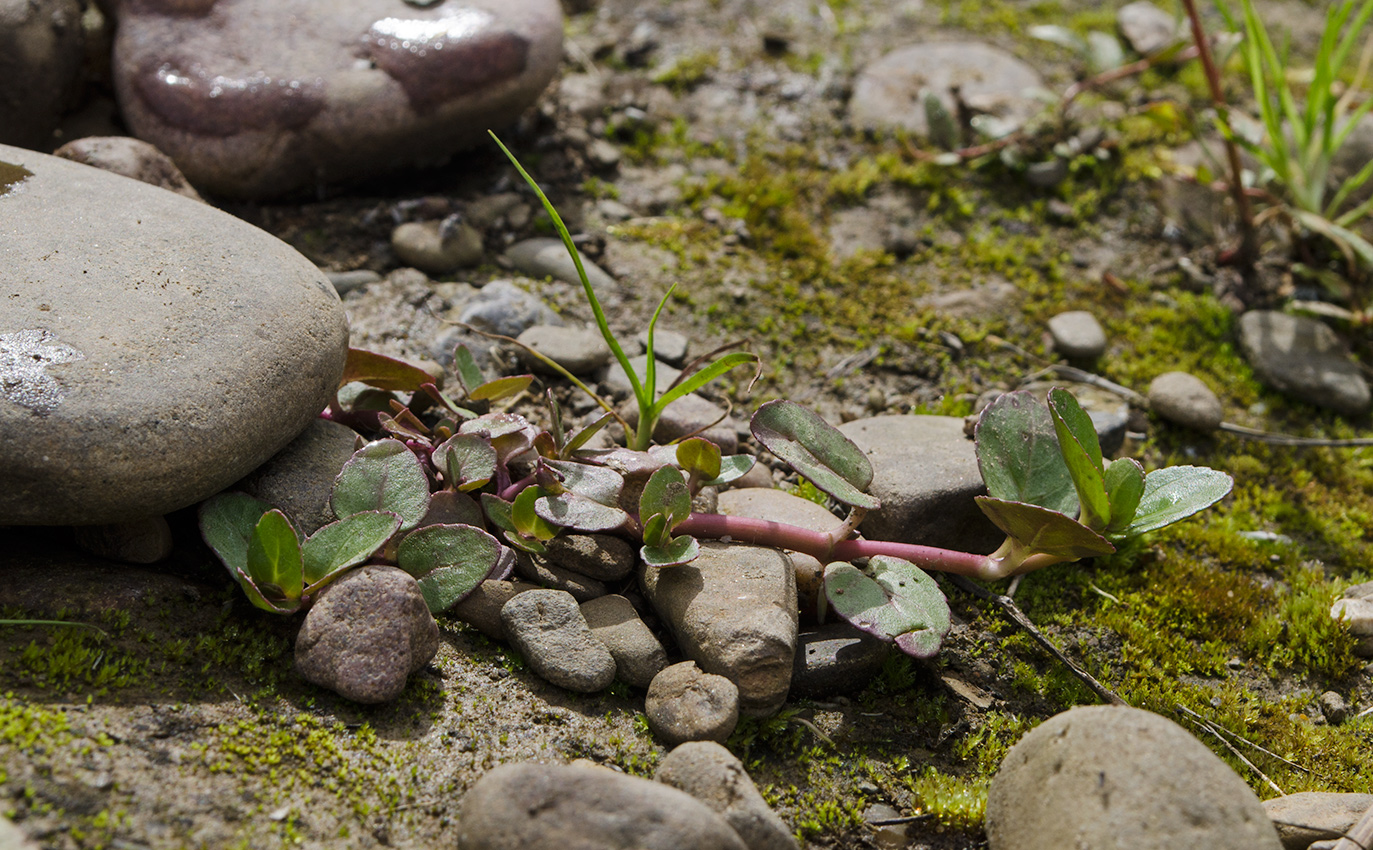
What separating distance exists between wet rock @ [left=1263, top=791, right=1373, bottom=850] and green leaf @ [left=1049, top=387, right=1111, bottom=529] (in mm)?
789

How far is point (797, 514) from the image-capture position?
2768mm

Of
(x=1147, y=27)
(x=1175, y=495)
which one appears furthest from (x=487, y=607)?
(x=1147, y=27)

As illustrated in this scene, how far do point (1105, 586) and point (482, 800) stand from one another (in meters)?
2.10

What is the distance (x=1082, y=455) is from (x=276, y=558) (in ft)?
6.71

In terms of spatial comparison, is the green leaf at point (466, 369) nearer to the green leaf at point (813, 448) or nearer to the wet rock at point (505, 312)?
the wet rock at point (505, 312)

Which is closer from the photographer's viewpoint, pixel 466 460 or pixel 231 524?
pixel 231 524

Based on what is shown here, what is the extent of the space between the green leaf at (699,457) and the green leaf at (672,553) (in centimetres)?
22

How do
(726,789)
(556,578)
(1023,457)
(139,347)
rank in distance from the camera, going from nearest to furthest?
(726,789) < (139,347) < (556,578) < (1023,457)

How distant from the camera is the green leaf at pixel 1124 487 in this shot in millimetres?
2455

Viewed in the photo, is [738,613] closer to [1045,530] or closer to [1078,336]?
[1045,530]

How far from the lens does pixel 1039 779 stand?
6.56ft

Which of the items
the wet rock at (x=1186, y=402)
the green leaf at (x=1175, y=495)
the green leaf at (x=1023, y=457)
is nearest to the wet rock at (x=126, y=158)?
the green leaf at (x=1023, y=457)

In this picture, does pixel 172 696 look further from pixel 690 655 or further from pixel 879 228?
pixel 879 228

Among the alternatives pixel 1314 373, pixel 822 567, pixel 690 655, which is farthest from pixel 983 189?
pixel 690 655
